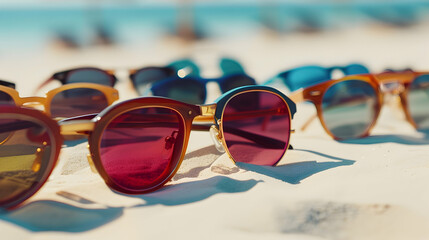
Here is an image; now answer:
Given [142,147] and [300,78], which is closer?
[142,147]

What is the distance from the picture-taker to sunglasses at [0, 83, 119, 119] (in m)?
1.42

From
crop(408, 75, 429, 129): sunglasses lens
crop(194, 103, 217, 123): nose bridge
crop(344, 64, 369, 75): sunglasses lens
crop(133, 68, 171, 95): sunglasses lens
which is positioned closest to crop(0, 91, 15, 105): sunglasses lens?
crop(194, 103, 217, 123): nose bridge

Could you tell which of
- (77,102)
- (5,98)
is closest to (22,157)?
(5,98)

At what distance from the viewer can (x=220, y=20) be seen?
15.3 meters

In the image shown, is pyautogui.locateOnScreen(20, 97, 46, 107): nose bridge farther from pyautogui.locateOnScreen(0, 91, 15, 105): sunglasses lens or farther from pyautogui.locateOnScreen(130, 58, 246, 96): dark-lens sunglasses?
pyautogui.locateOnScreen(130, 58, 246, 96): dark-lens sunglasses

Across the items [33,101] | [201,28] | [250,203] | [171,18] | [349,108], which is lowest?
[250,203]

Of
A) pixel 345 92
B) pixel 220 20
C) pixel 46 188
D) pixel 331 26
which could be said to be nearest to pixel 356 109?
pixel 345 92

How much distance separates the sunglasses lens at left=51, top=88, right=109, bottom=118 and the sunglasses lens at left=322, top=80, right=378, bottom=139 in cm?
94

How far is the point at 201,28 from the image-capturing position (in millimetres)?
13812

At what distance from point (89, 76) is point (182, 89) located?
53 cm

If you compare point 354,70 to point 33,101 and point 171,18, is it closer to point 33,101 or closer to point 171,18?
point 33,101

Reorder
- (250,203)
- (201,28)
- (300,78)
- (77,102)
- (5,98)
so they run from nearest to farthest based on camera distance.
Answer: (250,203), (5,98), (77,102), (300,78), (201,28)

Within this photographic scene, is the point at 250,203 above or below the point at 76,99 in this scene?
below

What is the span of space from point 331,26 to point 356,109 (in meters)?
12.2
